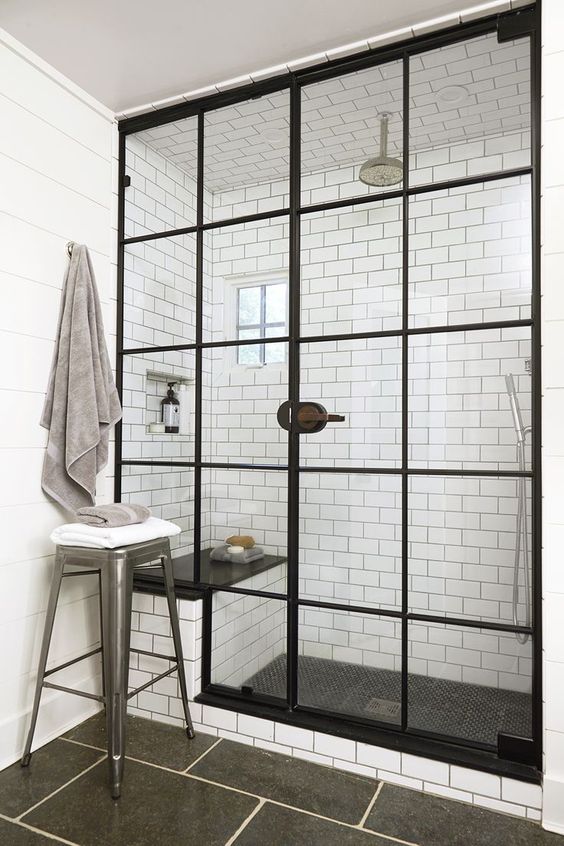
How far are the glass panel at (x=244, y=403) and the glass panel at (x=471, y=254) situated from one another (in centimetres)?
57

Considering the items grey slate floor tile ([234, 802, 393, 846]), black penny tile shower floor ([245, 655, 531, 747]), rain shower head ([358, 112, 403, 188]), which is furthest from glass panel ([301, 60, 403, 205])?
grey slate floor tile ([234, 802, 393, 846])

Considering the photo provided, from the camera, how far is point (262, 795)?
189cm

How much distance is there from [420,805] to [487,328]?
5.00ft

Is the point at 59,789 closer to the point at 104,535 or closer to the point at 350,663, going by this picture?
the point at 104,535

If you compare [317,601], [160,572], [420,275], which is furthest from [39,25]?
[317,601]

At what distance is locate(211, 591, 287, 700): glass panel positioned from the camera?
86.8 inches

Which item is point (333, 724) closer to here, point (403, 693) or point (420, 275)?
point (403, 693)

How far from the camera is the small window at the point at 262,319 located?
223cm

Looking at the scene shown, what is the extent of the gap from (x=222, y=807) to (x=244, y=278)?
184 centimetres

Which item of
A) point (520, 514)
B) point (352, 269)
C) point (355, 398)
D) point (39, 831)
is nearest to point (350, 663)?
point (520, 514)

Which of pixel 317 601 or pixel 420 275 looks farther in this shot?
pixel 317 601

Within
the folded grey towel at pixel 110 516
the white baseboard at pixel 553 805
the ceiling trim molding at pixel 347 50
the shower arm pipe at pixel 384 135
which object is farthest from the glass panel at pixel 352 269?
the white baseboard at pixel 553 805

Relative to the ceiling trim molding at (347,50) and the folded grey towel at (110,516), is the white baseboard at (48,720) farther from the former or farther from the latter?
the ceiling trim molding at (347,50)

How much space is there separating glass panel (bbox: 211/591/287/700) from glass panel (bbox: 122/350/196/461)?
62 centimetres
